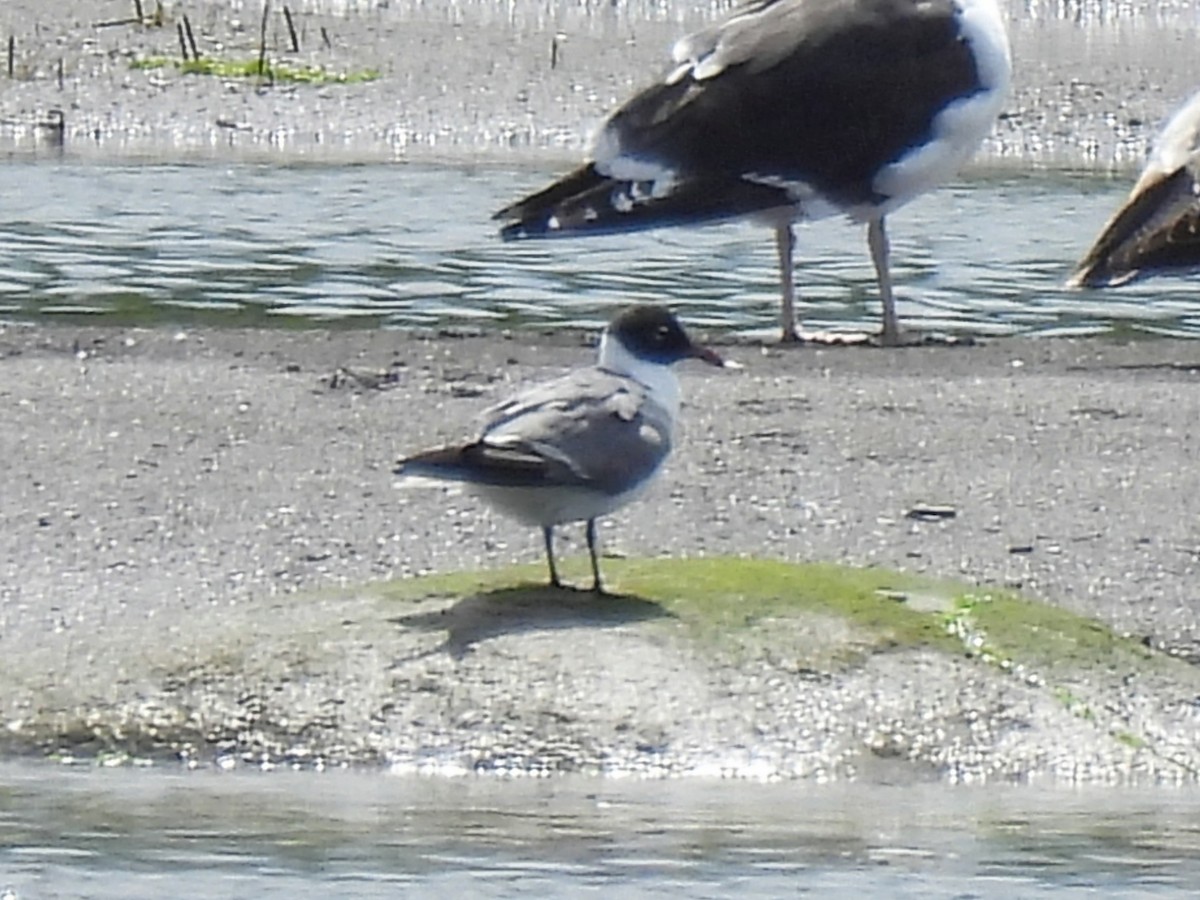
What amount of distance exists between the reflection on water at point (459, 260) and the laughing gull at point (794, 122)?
0.81 metres

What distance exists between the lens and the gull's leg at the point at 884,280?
11797 mm

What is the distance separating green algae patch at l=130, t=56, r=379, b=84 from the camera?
20969 mm

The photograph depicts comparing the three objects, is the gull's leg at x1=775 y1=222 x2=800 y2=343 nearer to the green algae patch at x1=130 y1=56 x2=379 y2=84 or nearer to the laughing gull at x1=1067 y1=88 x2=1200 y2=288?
the laughing gull at x1=1067 y1=88 x2=1200 y2=288

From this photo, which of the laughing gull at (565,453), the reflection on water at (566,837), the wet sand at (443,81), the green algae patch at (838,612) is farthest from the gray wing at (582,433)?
the wet sand at (443,81)

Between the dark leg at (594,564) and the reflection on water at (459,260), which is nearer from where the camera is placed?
the dark leg at (594,564)

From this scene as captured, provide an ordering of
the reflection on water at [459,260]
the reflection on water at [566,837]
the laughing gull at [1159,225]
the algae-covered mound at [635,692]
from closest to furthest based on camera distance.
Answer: the reflection on water at [566,837], the algae-covered mound at [635,692], the laughing gull at [1159,225], the reflection on water at [459,260]

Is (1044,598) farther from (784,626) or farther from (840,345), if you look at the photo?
(840,345)

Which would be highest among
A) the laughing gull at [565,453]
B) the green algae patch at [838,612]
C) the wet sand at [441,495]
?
the laughing gull at [565,453]

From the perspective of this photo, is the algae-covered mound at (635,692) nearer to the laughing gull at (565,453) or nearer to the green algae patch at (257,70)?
the laughing gull at (565,453)

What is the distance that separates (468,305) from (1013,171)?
20.0 feet

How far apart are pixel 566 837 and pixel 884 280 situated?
19.1ft

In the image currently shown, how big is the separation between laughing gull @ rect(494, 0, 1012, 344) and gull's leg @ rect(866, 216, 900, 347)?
0.4 inches

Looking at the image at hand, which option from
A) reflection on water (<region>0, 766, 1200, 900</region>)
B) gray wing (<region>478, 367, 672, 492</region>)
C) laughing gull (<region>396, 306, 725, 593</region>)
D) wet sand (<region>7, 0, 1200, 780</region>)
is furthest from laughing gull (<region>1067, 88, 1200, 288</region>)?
reflection on water (<region>0, 766, 1200, 900</region>)

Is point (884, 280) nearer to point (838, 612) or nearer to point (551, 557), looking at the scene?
point (551, 557)
